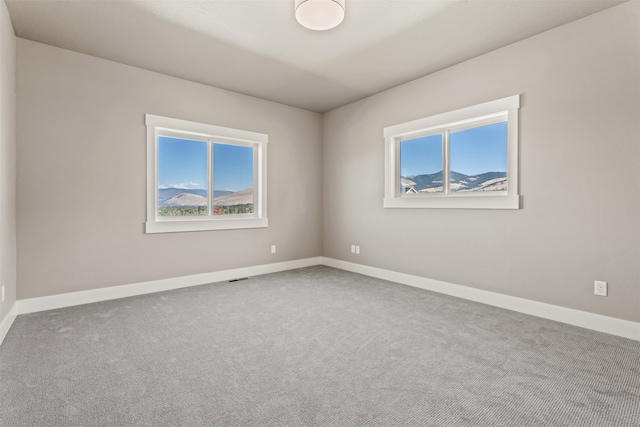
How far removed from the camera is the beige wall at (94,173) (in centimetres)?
319

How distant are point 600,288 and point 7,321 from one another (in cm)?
505

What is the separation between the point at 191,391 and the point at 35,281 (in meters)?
2.57

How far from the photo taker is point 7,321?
2.71 meters

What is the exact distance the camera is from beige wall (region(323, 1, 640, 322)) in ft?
8.54

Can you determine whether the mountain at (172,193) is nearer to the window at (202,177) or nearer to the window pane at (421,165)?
the window at (202,177)

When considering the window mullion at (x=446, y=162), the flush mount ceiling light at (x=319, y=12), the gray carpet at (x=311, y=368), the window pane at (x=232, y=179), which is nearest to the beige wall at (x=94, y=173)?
the window pane at (x=232, y=179)

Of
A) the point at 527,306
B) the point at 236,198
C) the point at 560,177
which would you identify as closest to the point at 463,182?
the point at 560,177

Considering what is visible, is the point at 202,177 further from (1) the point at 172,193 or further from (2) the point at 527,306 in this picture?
(2) the point at 527,306

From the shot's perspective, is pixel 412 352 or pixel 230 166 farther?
pixel 230 166

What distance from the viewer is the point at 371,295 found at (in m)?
3.75

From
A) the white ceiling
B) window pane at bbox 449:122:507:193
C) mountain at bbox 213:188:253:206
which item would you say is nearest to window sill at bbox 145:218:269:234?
mountain at bbox 213:188:253:206

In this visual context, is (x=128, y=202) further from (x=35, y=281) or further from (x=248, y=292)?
(x=248, y=292)

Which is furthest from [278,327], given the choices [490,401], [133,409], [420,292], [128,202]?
[128,202]

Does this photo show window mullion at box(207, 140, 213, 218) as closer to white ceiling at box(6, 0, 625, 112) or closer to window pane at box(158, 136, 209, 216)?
window pane at box(158, 136, 209, 216)
